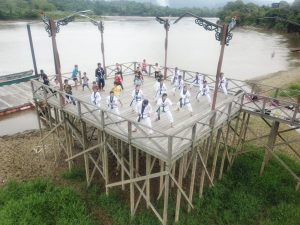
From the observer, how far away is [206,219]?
11.8m

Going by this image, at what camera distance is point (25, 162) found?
15.7 meters

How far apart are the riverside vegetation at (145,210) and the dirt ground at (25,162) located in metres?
1.12

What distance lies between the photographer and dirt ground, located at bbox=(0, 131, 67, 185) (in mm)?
14673

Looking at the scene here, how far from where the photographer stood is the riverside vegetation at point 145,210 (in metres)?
11.5

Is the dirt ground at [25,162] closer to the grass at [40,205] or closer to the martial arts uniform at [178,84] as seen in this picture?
the grass at [40,205]

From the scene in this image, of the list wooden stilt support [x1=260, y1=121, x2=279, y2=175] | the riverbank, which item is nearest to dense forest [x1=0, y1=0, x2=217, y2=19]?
the riverbank

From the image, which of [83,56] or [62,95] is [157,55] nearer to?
[83,56]

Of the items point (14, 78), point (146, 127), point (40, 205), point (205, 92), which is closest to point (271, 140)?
point (205, 92)

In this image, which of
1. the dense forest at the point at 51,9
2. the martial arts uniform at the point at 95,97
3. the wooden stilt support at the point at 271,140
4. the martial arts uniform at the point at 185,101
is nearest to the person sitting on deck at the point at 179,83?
the martial arts uniform at the point at 185,101

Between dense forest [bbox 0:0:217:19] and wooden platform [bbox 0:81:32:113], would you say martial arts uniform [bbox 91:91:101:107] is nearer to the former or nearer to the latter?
wooden platform [bbox 0:81:32:113]

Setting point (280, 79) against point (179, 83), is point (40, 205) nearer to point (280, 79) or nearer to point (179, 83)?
point (179, 83)

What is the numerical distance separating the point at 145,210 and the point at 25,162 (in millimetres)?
7922

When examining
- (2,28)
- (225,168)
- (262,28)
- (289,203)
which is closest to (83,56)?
(2,28)

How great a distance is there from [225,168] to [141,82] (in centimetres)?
676
